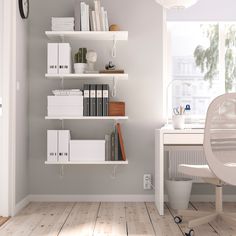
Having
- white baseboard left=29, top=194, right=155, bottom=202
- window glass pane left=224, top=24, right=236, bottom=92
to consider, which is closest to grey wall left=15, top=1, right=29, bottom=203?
white baseboard left=29, top=194, right=155, bottom=202

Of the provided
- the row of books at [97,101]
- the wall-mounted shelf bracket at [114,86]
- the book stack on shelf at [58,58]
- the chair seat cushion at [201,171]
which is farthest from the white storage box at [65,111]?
the chair seat cushion at [201,171]

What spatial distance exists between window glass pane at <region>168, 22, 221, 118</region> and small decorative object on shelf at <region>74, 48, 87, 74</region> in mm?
878

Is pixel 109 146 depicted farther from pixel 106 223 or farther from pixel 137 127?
pixel 106 223

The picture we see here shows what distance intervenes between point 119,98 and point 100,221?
1348 mm

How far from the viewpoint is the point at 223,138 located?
298 cm

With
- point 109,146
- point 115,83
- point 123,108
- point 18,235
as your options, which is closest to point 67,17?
point 115,83

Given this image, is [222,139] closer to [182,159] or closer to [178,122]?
[178,122]

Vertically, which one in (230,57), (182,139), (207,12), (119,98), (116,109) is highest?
(207,12)

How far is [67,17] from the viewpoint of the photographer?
14.1 ft

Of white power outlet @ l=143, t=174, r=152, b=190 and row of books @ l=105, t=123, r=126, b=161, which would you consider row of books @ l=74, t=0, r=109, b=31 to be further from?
white power outlet @ l=143, t=174, r=152, b=190

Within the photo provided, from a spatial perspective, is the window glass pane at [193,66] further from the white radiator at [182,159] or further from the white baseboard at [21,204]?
the white baseboard at [21,204]

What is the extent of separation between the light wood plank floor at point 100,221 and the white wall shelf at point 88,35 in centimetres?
161

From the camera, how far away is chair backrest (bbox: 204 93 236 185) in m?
2.97

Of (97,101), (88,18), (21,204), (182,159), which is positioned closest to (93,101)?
(97,101)
